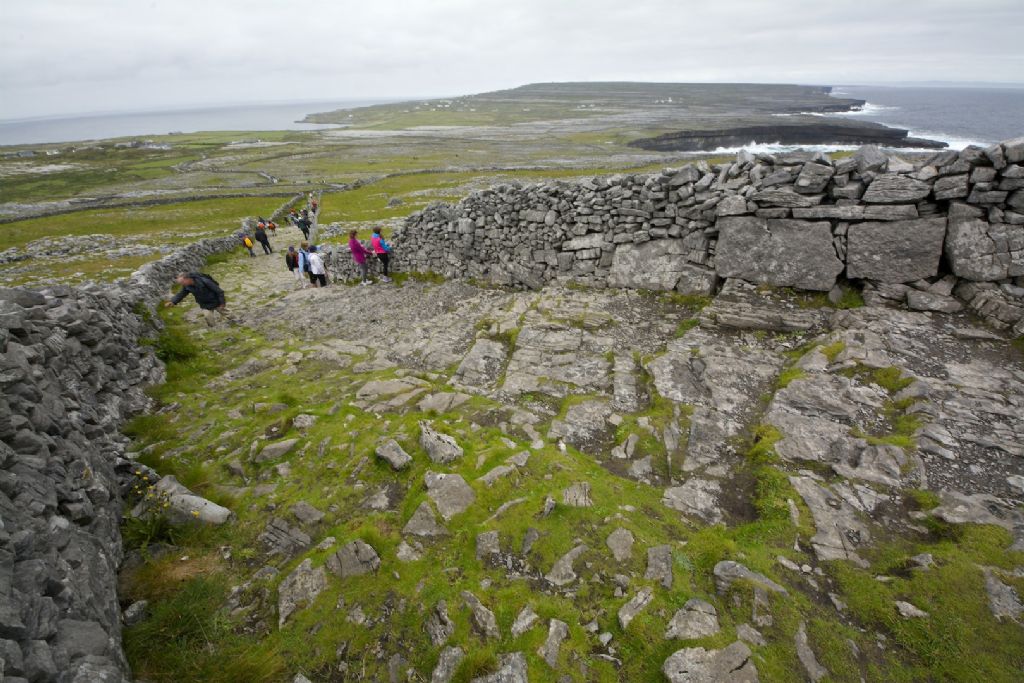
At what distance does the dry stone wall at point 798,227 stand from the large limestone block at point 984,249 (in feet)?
A: 0.08

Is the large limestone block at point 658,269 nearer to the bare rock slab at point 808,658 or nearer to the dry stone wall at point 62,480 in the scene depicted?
the bare rock slab at point 808,658

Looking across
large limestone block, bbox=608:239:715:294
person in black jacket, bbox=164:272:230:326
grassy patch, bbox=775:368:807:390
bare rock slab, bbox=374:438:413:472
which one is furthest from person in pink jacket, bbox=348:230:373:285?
grassy patch, bbox=775:368:807:390

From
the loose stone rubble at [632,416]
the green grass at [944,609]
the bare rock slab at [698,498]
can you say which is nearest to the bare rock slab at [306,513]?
the loose stone rubble at [632,416]

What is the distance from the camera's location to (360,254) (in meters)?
20.6

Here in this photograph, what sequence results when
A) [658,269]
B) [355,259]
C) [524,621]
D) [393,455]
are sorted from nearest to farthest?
[524,621] < [393,455] < [658,269] < [355,259]

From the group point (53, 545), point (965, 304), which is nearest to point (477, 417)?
point (53, 545)

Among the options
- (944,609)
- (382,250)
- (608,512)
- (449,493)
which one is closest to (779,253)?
(944,609)

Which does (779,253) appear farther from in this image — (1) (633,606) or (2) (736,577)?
(1) (633,606)

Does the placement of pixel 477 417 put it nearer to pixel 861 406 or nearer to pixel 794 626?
pixel 794 626

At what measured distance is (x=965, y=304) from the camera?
11180 millimetres

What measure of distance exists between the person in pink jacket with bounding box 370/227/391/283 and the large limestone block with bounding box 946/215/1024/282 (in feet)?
62.3

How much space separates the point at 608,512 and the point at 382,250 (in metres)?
16.8

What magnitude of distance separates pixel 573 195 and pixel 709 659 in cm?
1434

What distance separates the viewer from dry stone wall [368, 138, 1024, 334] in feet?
35.7
